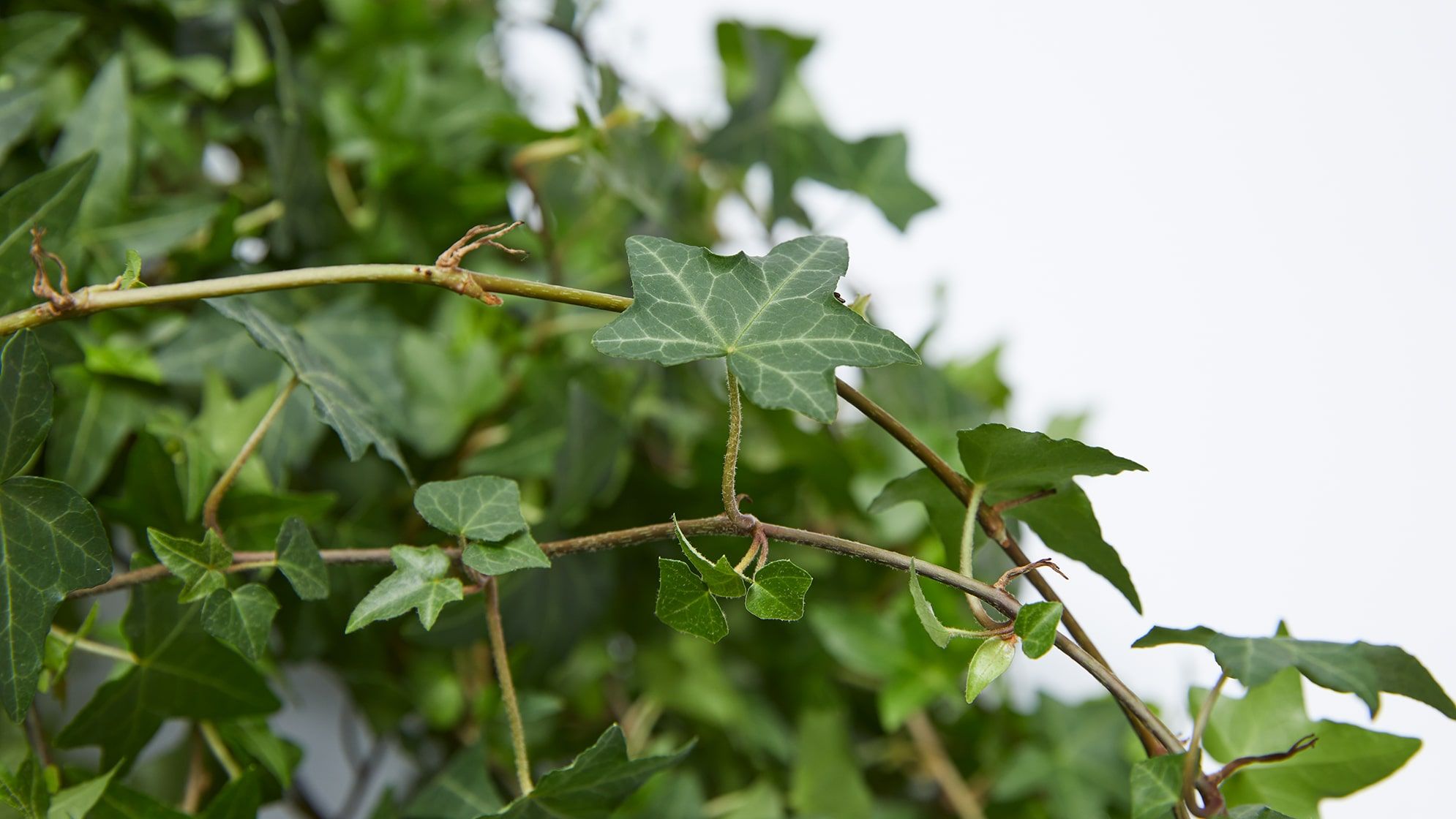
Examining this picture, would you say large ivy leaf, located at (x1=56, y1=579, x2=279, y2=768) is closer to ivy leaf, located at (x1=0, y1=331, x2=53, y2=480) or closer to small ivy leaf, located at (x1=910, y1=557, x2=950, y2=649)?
ivy leaf, located at (x1=0, y1=331, x2=53, y2=480)

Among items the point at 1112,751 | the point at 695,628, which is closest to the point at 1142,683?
the point at 1112,751

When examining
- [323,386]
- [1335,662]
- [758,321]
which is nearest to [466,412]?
[323,386]

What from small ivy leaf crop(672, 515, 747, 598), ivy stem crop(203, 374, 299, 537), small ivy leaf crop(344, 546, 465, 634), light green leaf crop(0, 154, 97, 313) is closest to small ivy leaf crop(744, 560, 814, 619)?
small ivy leaf crop(672, 515, 747, 598)

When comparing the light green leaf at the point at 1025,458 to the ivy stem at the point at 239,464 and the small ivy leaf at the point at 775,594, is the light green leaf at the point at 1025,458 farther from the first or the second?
the ivy stem at the point at 239,464

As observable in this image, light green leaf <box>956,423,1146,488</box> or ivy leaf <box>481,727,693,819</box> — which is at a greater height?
light green leaf <box>956,423,1146,488</box>

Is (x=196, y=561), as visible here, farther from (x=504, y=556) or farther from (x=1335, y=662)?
(x=1335, y=662)

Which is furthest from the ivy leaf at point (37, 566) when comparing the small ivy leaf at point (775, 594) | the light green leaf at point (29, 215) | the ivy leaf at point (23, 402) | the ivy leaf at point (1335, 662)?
the ivy leaf at point (1335, 662)

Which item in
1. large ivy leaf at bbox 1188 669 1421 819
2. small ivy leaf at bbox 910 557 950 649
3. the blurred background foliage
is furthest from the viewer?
the blurred background foliage
